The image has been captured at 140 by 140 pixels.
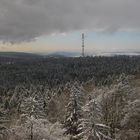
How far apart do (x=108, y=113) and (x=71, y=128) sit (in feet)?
20.5

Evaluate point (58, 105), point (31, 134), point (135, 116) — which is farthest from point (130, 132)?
point (58, 105)

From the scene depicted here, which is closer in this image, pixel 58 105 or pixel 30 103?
pixel 30 103

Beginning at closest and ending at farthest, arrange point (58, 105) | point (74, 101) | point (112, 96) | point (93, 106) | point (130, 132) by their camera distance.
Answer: point (93, 106)
point (130, 132)
point (74, 101)
point (112, 96)
point (58, 105)

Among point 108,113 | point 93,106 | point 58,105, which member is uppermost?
point 93,106

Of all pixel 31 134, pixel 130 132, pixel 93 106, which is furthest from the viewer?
pixel 130 132

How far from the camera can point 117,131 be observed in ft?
150

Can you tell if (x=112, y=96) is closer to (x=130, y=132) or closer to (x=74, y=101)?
(x=74, y=101)

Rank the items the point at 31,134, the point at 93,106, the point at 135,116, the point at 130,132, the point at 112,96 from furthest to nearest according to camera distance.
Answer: the point at 112,96 → the point at 135,116 → the point at 130,132 → the point at 93,106 → the point at 31,134

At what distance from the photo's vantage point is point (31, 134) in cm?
3172

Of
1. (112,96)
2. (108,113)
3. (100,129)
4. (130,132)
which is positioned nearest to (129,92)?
(112,96)

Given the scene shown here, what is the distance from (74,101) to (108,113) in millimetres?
5629

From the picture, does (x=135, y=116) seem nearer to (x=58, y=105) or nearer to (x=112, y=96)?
(x=112, y=96)

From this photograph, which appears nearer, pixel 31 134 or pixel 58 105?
pixel 31 134

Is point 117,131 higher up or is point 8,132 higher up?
point 8,132
